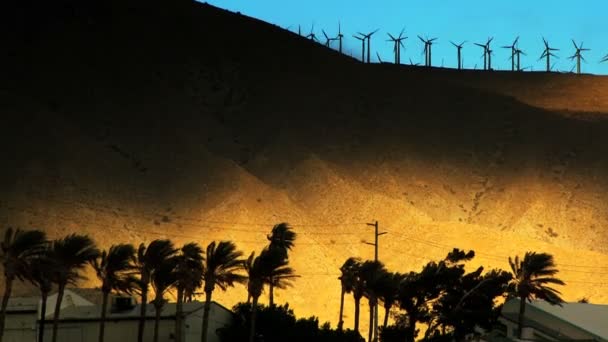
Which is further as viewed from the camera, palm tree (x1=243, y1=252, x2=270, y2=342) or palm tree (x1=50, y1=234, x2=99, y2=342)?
palm tree (x1=243, y1=252, x2=270, y2=342)

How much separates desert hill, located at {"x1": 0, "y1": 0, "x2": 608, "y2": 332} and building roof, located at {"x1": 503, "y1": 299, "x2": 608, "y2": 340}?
82.5 ft

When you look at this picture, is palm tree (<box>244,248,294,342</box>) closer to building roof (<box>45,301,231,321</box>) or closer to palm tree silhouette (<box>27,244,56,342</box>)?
building roof (<box>45,301,231,321</box>)

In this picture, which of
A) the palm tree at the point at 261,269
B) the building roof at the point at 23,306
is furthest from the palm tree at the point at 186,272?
the building roof at the point at 23,306

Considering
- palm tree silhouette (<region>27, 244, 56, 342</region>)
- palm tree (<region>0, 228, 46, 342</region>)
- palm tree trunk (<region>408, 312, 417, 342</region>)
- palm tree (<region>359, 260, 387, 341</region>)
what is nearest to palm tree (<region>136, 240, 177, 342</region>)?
palm tree silhouette (<region>27, 244, 56, 342</region>)

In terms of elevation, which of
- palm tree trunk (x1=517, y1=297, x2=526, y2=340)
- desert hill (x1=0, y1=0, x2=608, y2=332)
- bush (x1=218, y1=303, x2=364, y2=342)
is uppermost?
desert hill (x1=0, y1=0, x2=608, y2=332)

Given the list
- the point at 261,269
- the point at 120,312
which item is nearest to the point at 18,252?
the point at 261,269

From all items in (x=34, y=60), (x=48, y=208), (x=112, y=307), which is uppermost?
(x=34, y=60)

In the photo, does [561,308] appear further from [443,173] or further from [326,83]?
[326,83]

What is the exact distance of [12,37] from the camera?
16262cm

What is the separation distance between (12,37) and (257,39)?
32.1 metres

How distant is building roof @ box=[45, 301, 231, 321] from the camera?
8110 centimetres

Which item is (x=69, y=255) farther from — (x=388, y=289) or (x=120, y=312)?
(x=388, y=289)

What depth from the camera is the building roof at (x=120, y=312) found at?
266 ft

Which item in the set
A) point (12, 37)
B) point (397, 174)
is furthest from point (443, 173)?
point (12, 37)
